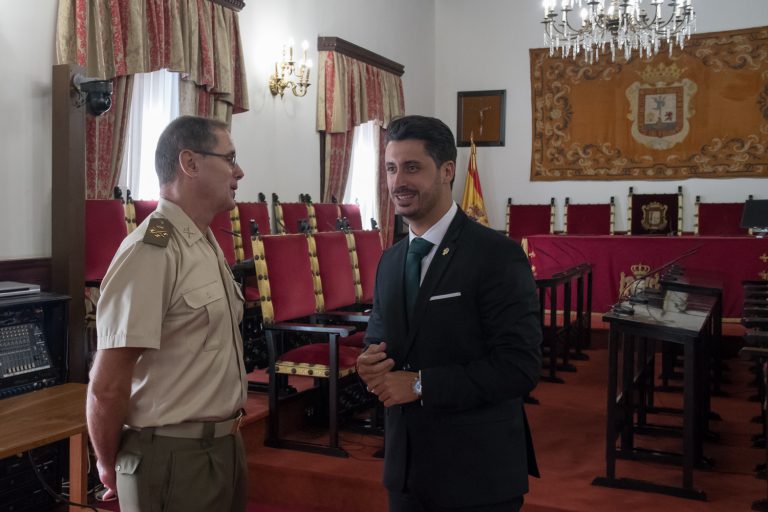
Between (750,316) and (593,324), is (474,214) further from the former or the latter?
(750,316)

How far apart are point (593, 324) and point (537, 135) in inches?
145

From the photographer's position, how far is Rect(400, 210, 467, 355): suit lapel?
5.05ft

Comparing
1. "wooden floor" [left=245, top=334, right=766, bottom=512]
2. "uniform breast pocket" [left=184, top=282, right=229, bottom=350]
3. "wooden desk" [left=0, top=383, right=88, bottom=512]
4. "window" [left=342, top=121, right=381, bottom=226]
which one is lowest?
"wooden floor" [left=245, top=334, right=766, bottom=512]

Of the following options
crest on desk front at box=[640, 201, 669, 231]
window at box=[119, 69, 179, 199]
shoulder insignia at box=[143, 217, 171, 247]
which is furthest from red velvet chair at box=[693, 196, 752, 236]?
shoulder insignia at box=[143, 217, 171, 247]

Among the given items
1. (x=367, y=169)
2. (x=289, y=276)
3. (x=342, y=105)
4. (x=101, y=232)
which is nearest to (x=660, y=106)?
(x=367, y=169)

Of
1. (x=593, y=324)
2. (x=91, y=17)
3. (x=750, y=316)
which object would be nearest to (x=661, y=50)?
(x=593, y=324)

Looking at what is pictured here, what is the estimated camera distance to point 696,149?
9203 millimetres

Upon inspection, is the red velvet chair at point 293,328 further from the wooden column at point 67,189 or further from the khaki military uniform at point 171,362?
the khaki military uniform at point 171,362

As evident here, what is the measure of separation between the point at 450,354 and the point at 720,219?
27.1 feet

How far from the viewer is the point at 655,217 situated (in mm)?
9172

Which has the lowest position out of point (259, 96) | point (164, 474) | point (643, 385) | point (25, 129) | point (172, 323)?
point (643, 385)

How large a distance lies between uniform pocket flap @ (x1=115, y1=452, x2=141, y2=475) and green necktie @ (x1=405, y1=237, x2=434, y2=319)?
661 mm

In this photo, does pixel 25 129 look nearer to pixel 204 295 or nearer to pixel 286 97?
pixel 204 295

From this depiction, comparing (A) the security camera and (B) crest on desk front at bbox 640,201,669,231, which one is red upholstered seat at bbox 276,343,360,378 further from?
(B) crest on desk front at bbox 640,201,669,231
